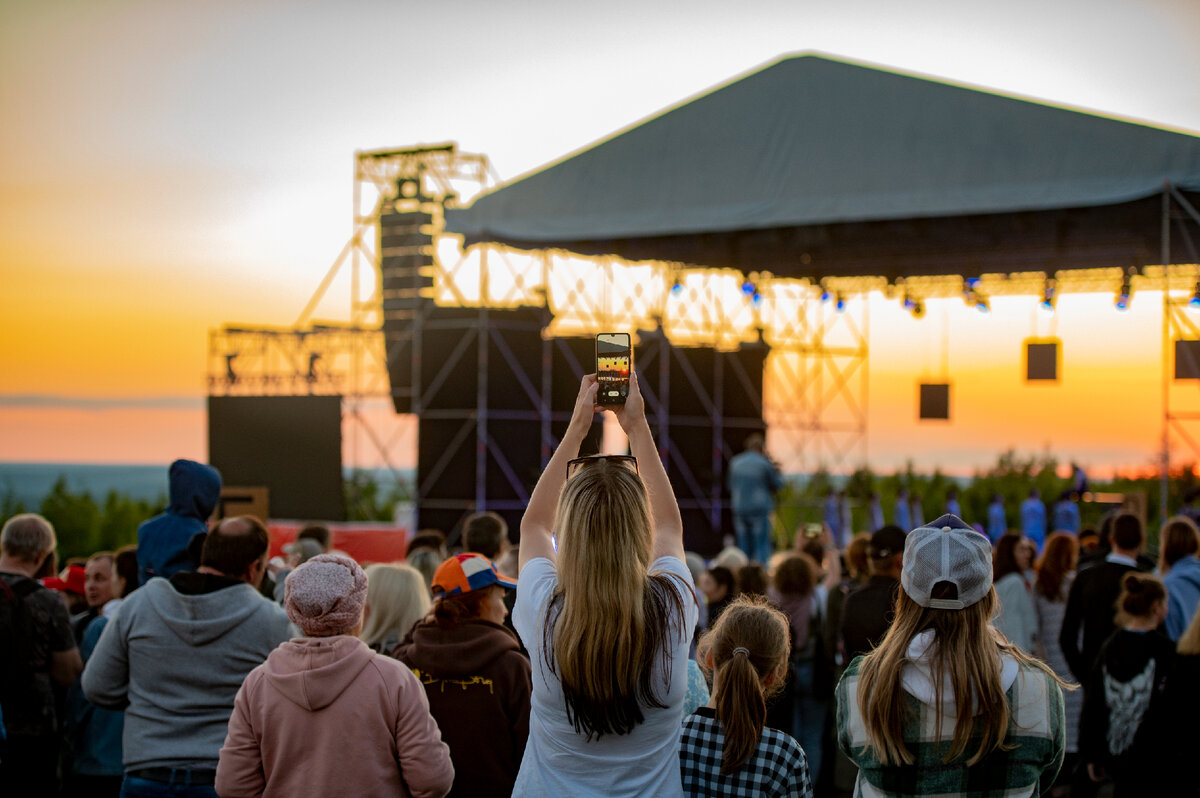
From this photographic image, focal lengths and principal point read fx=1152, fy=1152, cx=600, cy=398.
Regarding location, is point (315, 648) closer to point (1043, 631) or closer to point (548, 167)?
point (1043, 631)

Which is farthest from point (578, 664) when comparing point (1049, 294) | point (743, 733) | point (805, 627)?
point (1049, 294)

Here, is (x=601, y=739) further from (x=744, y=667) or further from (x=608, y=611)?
(x=744, y=667)

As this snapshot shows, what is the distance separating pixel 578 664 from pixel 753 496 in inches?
451

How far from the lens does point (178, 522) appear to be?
4.27 metres

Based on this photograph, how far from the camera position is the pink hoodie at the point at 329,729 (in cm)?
268

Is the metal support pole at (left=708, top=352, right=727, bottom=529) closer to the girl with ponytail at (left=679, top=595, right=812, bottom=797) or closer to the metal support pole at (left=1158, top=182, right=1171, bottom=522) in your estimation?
the metal support pole at (left=1158, top=182, right=1171, bottom=522)

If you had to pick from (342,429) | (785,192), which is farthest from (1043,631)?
(342,429)

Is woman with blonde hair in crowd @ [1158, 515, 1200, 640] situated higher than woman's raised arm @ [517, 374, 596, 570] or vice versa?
woman's raised arm @ [517, 374, 596, 570]

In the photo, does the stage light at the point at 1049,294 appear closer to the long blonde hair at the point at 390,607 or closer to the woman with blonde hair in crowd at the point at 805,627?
the woman with blonde hair in crowd at the point at 805,627

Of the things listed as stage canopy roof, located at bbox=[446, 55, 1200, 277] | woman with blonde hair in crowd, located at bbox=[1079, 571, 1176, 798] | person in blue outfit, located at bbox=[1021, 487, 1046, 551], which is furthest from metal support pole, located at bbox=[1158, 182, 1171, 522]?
person in blue outfit, located at bbox=[1021, 487, 1046, 551]

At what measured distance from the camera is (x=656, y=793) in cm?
236

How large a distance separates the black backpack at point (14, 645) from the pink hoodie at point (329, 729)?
166 cm

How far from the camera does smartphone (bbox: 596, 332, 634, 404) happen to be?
2.57 metres

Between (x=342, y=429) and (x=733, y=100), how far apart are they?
6.56 meters
